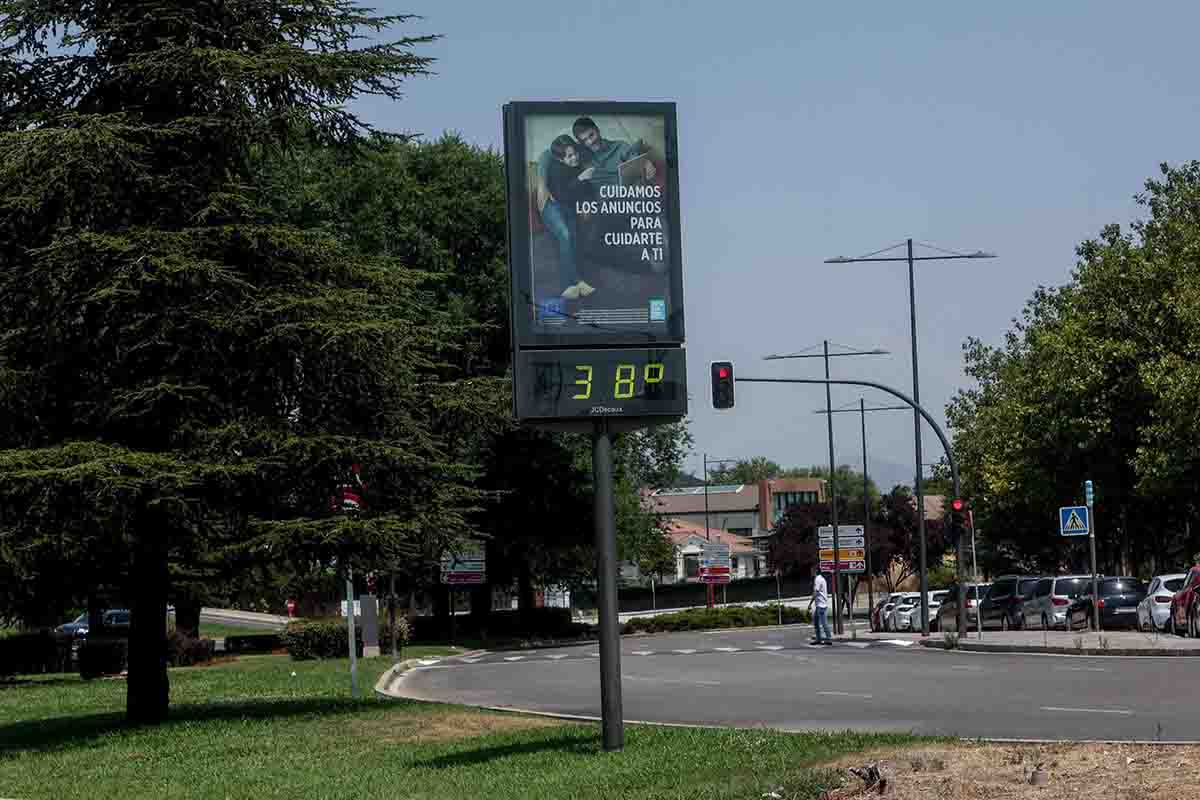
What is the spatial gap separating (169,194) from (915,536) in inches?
3141

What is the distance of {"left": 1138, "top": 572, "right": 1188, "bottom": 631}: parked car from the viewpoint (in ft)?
144

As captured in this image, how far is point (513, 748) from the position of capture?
641 inches

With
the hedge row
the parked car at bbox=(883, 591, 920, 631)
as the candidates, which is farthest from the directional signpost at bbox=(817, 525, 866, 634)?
the hedge row

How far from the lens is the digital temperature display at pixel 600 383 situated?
48.8 ft

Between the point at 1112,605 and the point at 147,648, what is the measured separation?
31682mm

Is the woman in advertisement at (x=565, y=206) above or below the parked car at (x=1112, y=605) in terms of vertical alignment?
above

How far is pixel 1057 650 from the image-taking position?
35750 mm

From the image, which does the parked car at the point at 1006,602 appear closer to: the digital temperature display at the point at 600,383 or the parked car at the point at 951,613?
the parked car at the point at 951,613

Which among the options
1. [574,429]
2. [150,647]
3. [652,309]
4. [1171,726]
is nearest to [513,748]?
[574,429]

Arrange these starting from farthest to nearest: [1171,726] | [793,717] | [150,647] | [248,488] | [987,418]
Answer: [987,418]
[150,647]
[248,488]
[793,717]
[1171,726]

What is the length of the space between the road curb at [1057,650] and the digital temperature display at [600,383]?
61.2ft

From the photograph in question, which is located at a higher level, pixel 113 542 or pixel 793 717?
pixel 113 542

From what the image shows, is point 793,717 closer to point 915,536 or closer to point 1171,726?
point 1171,726

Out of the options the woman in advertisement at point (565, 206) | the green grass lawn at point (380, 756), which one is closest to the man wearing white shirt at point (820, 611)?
the green grass lawn at point (380, 756)
